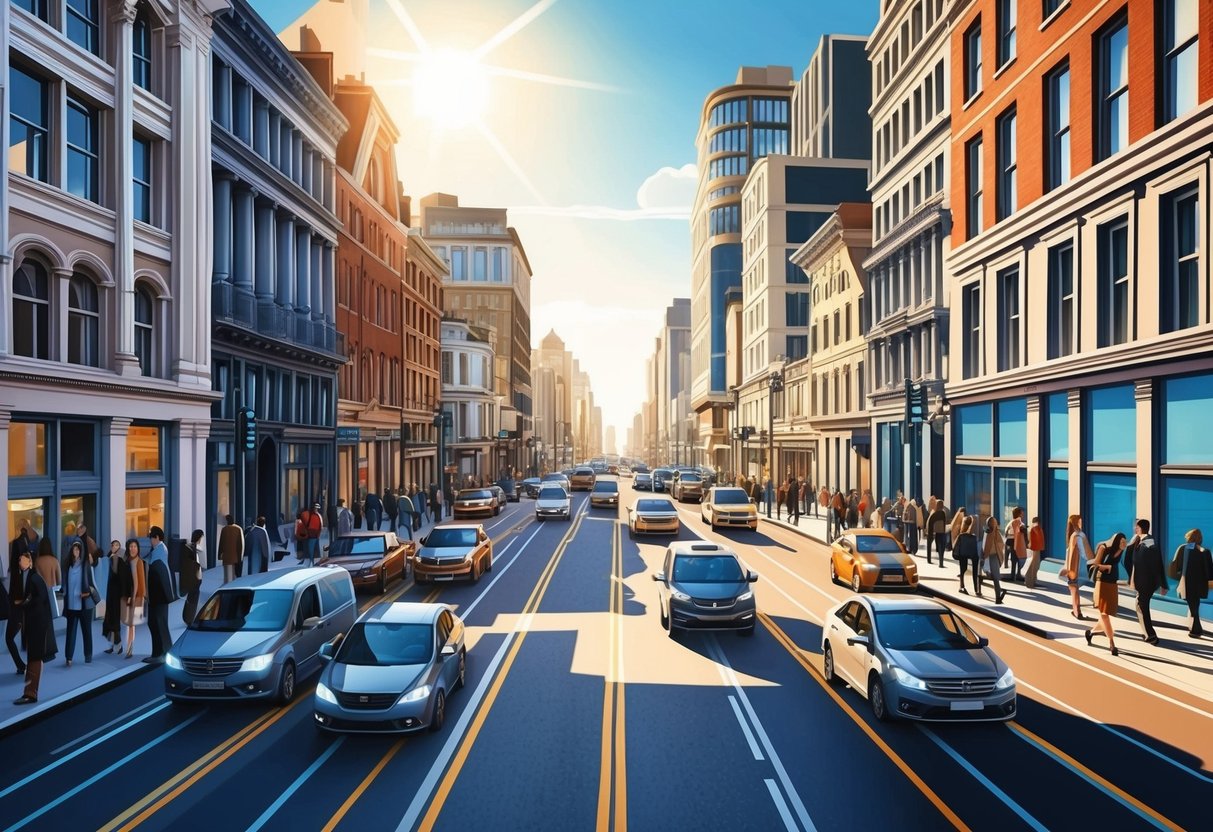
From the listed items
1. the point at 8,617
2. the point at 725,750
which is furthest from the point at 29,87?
the point at 725,750

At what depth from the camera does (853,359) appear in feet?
154

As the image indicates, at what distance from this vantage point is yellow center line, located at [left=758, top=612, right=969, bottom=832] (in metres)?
8.21

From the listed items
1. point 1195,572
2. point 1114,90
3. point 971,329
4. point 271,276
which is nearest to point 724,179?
point 971,329

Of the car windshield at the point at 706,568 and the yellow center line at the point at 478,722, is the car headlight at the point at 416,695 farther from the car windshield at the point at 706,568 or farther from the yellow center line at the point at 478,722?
the car windshield at the point at 706,568

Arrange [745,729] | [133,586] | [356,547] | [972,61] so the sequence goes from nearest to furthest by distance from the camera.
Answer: [745,729]
[133,586]
[356,547]
[972,61]

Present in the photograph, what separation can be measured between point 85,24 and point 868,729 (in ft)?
73.5

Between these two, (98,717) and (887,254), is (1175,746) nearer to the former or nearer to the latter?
(98,717)

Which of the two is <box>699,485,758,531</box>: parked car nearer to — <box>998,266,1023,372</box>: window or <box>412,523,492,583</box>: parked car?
<box>998,266,1023,372</box>: window

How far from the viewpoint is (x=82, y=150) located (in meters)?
20.3

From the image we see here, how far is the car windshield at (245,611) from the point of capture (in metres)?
12.6

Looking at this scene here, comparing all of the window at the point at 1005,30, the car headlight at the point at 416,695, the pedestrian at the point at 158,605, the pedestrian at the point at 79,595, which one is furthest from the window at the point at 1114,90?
the pedestrian at the point at 79,595

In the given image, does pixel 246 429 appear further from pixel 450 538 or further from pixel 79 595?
pixel 79 595

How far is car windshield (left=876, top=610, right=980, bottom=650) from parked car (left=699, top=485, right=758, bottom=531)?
2349 cm

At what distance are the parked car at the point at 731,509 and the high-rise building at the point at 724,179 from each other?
2901 inches
